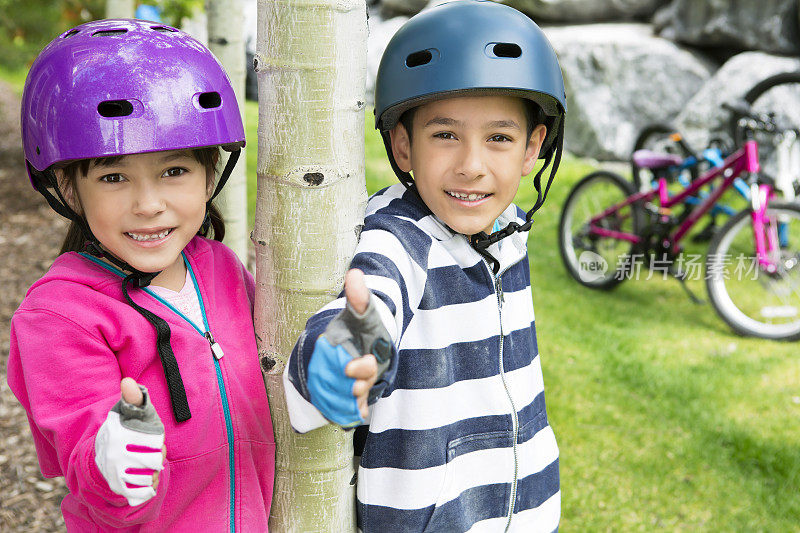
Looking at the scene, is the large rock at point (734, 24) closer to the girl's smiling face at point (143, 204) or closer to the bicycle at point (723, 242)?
the bicycle at point (723, 242)

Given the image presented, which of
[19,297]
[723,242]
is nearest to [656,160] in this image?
[723,242]

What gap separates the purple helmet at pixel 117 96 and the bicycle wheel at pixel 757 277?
4.75 meters

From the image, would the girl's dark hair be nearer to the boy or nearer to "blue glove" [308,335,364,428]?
Result: the boy

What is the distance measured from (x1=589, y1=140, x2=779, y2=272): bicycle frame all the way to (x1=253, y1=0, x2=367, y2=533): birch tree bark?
4.45 m

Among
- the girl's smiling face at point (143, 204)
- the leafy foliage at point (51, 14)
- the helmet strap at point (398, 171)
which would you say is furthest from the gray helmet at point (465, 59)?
the leafy foliage at point (51, 14)

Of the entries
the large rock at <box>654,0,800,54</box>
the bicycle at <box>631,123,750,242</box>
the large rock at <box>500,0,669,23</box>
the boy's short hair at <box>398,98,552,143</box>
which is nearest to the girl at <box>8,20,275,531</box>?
the boy's short hair at <box>398,98,552,143</box>

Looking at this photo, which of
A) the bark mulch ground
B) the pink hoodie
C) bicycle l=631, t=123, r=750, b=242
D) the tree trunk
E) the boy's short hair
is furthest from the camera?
bicycle l=631, t=123, r=750, b=242

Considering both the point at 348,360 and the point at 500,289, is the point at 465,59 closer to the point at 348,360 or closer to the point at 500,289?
the point at 500,289

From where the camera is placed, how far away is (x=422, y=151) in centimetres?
193

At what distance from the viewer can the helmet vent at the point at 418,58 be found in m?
1.91

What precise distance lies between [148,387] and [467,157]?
94cm

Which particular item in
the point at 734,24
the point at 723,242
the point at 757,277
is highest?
the point at 734,24

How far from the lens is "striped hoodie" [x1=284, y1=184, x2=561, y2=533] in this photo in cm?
180

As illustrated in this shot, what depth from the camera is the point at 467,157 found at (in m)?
1.86
